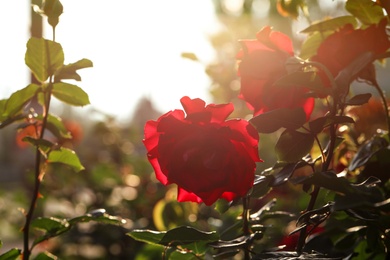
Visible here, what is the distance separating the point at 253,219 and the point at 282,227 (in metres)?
1.02

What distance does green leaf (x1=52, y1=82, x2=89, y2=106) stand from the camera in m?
1.00

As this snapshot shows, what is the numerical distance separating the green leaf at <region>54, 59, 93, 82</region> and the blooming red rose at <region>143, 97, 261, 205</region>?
0.21 meters

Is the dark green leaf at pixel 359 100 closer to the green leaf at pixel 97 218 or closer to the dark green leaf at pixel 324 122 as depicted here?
the dark green leaf at pixel 324 122

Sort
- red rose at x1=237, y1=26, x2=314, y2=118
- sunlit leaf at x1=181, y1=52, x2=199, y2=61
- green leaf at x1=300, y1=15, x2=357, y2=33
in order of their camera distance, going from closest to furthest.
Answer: red rose at x1=237, y1=26, x2=314, y2=118
green leaf at x1=300, y1=15, x2=357, y2=33
sunlit leaf at x1=181, y1=52, x2=199, y2=61

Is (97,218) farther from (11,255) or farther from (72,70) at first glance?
(72,70)

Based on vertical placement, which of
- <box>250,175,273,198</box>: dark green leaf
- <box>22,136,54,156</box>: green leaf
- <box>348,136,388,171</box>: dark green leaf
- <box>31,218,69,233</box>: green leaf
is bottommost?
<box>31,218,69,233</box>: green leaf

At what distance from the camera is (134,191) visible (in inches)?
103

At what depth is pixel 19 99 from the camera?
972mm

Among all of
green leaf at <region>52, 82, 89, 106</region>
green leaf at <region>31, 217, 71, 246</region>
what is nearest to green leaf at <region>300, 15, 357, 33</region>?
green leaf at <region>52, 82, 89, 106</region>

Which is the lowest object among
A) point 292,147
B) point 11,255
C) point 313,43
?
point 11,255

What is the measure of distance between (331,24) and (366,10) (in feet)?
0.23

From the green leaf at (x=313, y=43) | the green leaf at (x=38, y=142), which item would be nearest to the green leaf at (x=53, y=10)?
the green leaf at (x=38, y=142)

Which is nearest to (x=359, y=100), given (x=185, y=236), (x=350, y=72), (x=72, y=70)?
(x=350, y=72)

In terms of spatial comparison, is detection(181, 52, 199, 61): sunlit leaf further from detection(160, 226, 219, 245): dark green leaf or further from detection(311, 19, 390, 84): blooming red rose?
detection(160, 226, 219, 245): dark green leaf
